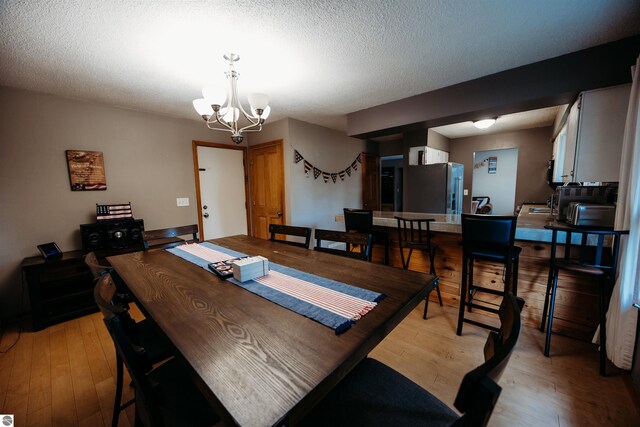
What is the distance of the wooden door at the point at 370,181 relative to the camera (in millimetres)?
5465

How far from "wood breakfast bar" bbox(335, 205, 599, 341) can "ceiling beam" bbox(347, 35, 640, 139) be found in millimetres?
1153

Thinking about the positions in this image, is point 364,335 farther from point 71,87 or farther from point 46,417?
point 71,87

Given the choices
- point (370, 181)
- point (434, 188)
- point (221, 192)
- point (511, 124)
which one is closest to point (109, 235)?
point (221, 192)

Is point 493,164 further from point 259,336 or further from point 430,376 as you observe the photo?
point 259,336

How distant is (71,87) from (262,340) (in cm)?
328

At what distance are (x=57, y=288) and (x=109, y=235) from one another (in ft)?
2.20

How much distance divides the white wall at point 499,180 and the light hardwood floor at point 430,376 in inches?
185

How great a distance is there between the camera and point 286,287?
1.26 metres

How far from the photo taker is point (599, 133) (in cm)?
201

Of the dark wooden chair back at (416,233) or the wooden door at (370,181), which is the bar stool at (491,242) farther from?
the wooden door at (370,181)

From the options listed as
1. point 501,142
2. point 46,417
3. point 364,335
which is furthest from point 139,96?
point 501,142

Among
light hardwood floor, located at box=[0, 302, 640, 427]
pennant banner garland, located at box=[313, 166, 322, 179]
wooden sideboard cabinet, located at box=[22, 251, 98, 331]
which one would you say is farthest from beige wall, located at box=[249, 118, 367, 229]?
wooden sideboard cabinet, located at box=[22, 251, 98, 331]

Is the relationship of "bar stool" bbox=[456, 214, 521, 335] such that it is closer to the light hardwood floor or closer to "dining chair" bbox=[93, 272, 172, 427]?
the light hardwood floor

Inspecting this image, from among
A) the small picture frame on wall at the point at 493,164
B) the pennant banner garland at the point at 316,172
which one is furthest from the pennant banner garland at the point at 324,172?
the small picture frame on wall at the point at 493,164
